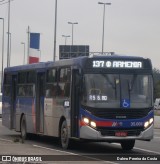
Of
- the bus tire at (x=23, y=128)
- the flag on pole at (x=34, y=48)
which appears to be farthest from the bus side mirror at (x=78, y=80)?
the flag on pole at (x=34, y=48)

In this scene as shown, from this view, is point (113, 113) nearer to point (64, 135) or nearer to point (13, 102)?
point (64, 135)

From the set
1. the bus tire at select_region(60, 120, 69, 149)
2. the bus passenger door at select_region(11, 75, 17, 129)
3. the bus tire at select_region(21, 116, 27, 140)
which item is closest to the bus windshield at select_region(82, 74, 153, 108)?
the bus tire at select_region(60, 120, 69, 149)

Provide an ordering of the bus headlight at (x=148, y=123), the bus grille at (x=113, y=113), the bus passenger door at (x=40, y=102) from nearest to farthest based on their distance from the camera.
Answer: the bus grille at (x=113, y=113)
the bus headlight at (x=148, y=123)
the bus passenger door at (x=40, y=102)

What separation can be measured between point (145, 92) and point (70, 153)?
2.90 meters

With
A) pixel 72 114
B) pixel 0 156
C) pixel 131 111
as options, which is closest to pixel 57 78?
pixel 72 114

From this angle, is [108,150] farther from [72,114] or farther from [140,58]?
[140,58]

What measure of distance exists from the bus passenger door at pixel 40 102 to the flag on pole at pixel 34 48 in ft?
117

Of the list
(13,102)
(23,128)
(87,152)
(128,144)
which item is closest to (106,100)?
(87,152)

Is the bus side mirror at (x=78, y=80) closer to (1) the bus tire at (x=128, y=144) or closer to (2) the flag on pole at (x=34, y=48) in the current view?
(1) the bus tire at (x=128, y=144)

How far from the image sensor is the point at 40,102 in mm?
24984

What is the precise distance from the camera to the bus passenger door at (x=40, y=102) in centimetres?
2474

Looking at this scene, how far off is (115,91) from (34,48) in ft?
136

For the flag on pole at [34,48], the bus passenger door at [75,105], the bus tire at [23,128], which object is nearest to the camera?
the bus passenger door at [75,105]

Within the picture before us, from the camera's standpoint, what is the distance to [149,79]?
20.9m
